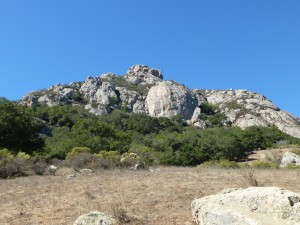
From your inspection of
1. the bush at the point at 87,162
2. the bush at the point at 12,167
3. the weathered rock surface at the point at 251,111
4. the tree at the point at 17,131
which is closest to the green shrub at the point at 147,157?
the bush at the point at 87,162

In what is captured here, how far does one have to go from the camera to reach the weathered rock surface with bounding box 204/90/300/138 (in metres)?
97.4

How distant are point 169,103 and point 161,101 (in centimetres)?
291

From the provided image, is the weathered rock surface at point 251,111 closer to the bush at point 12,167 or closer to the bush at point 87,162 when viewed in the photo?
the bush at point 87,162

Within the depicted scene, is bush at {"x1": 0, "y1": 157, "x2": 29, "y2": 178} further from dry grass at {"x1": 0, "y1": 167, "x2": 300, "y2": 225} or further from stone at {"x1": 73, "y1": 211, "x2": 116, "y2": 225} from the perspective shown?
stone at {"x1": 73, "y1": 211, "x2": 116, "y2": 225}

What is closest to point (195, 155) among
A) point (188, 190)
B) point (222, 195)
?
point (188, 190)

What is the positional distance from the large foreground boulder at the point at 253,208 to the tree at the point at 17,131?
25.9 m

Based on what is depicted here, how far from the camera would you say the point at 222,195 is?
669cm

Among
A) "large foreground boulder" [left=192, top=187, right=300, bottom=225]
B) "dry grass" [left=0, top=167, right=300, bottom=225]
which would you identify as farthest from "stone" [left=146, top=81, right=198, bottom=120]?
"large foreground boulder" [left=192, top=187, right=300, bottom=225]

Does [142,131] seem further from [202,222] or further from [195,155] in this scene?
[202,222]

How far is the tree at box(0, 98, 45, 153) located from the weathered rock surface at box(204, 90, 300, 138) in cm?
7337

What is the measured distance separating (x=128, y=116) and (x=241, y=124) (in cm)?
3289

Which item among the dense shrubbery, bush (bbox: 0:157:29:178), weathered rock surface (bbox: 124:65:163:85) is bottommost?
bush (bbox: 0:157:29:178)

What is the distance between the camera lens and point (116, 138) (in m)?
50.6

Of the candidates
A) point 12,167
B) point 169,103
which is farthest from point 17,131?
point 169,103
